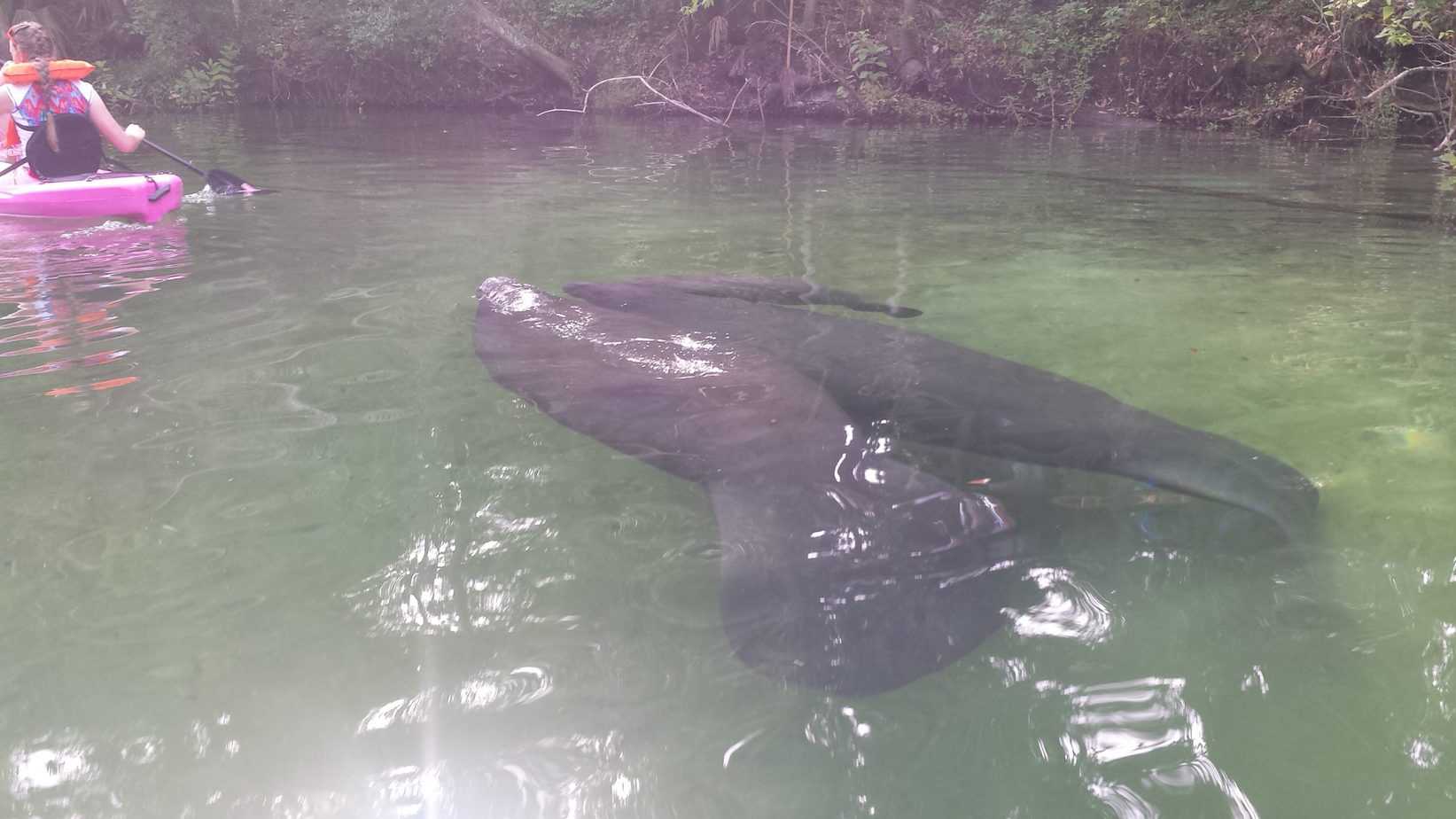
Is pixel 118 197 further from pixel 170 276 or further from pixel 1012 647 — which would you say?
pixel 1012 647

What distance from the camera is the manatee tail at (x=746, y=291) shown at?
494 centimetres

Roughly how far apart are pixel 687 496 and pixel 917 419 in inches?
39.3

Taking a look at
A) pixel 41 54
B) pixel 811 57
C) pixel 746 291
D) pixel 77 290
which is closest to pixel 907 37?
pixel 811 57

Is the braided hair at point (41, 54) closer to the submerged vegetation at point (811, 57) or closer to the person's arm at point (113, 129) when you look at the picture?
the person's arm at point (113, 129)

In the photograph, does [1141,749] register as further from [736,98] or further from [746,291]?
[736,98]

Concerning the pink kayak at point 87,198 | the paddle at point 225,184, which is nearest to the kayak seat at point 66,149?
the pink kayak at point 87,198

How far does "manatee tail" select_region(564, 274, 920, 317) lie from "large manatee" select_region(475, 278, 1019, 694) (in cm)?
85

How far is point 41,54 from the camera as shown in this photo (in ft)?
23.9

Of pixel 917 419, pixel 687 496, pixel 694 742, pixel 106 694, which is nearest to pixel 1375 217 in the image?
A: pixel 917 419

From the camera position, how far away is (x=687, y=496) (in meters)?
2.86

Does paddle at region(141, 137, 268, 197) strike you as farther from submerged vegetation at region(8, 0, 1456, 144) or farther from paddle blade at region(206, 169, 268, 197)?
submerged vegetation at region(8, 0, 1456, 144)

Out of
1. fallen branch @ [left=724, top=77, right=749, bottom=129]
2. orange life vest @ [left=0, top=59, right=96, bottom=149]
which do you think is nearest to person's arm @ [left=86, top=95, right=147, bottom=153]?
orange life vest @ [left=0, top=59, right=96, bottom=149]

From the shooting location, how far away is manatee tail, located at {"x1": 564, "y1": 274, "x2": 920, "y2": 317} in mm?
4938

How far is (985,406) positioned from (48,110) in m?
7.90
